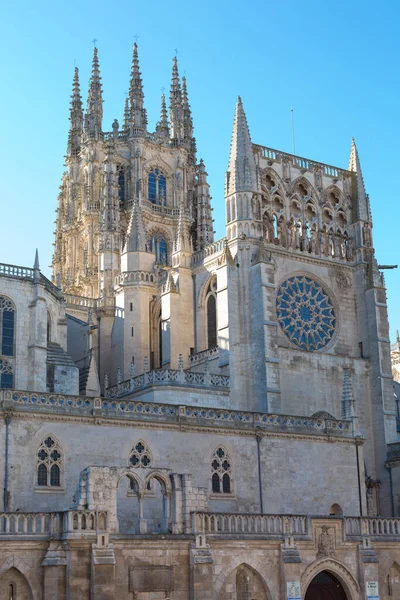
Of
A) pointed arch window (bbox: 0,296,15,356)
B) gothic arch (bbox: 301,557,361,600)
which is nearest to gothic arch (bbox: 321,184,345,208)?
pointed arch window (bbox: 0,296,15,356)

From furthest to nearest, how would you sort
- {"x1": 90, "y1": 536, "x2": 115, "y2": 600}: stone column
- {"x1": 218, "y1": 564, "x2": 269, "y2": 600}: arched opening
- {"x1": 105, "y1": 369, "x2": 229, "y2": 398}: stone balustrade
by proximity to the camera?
{"x1": 105, "y1": 369, "x2": 229, "y2": 398}: stone balustrade, {"x1": 218, "y1": 564, "x2": 269, "y2": 600}: arched opening, {"x1": 90, "y1": 536, "x2": 115, "y2": 600}: stone column

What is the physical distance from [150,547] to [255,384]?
1944 cm

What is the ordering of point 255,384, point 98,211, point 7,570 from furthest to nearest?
point 98,211 → point 255,384 → point 7,570

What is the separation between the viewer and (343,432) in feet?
133

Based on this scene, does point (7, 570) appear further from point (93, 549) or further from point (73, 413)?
point (73, 413)

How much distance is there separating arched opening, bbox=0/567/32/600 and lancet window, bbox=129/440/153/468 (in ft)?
29.0

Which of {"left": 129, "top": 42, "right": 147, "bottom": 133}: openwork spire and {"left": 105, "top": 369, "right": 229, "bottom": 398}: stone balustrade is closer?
{"left": 105, "top": 369, "right": 229, "bottom": 398}: stone balustrade

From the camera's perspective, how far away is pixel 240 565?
28.3 m

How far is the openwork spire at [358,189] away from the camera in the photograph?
5341cm

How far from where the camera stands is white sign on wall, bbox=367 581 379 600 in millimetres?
30422

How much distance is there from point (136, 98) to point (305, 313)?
31.1 meters

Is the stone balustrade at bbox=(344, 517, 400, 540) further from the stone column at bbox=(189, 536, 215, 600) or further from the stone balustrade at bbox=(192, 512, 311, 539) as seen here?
the stone column at bbox=(189, 536, 215, 600)

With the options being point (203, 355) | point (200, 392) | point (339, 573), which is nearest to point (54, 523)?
point (339, 573)

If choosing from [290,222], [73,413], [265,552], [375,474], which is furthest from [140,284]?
[265,552]
